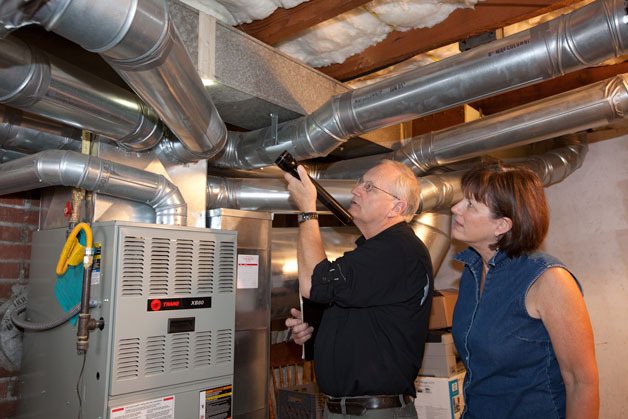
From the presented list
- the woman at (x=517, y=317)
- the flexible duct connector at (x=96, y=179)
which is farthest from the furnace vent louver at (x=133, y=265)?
the woman at (x=517, y=317)

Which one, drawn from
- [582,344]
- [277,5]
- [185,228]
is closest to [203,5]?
[277,5]

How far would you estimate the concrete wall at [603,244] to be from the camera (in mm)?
2768

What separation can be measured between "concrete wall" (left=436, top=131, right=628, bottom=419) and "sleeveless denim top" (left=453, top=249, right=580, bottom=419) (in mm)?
1881

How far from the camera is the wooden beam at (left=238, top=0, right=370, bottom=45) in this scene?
171 centimetres

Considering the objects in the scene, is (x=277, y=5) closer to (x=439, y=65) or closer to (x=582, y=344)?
(x=439, y=65)

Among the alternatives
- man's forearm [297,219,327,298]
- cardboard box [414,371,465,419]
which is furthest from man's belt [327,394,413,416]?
cardboard box [414,371,465,419]

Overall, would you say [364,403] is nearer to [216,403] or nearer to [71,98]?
[216,403]

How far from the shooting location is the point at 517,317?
125 centimetres

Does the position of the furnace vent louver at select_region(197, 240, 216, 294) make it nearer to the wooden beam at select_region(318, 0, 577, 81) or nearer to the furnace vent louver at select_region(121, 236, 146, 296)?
the furnace vent louver at select_region(121, 236, 146, 296)

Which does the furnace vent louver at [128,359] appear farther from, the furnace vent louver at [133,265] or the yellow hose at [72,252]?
the yellow hose at [72,252]

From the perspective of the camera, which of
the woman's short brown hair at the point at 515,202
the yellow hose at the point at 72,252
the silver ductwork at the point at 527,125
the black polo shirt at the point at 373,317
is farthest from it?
the silver ductwork at the point at 527,125

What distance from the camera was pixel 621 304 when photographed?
2779 mm

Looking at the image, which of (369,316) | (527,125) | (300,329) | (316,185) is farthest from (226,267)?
(527,125)

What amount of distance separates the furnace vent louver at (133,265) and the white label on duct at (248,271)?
56 cm
